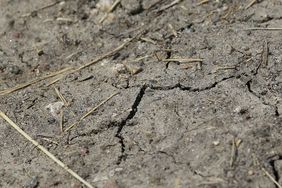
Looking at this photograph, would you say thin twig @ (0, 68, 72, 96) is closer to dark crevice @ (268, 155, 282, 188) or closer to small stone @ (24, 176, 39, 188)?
small stone @ (24, 176, 39, 188)

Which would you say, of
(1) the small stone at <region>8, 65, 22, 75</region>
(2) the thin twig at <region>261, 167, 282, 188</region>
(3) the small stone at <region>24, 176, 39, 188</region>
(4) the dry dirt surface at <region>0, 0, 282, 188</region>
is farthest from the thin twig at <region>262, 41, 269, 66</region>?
(1) the small stone at <region>8, 65, 22, 75</region>

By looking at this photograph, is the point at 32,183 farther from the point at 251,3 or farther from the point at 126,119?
the point at 251,3

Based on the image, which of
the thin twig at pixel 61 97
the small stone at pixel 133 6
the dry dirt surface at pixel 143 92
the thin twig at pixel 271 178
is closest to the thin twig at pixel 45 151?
the dry dirt surface at pixel 143 92

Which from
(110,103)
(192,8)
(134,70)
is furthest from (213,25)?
(110,103)

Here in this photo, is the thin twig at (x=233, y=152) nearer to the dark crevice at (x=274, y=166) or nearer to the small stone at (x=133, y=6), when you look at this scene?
the dark crevice at (x=274, y=166)

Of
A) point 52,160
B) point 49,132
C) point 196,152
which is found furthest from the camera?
point 49,132

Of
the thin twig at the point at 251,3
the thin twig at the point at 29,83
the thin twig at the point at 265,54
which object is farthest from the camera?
the thin twig at the point at 251,3

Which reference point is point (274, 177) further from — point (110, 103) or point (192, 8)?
point (192, 8)

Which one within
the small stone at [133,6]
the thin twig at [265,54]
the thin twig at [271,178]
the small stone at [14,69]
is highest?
the small stone at [133,6]

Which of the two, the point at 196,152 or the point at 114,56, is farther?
the point at 114,56

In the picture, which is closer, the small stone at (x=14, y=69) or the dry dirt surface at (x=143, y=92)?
the dry dirt surface at (x=143, y=92)
